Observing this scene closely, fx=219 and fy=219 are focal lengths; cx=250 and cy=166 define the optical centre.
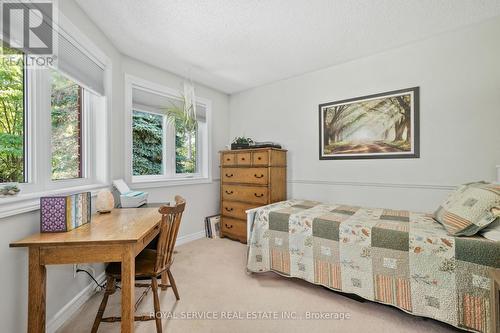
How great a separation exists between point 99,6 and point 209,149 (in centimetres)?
220

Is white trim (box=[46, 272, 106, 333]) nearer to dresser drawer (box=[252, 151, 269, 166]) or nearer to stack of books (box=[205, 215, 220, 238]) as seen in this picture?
stack of books (box=[205, 215, 220, 238])

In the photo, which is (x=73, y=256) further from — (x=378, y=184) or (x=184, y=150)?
(x=378, y=184)

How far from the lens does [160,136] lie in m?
3.11

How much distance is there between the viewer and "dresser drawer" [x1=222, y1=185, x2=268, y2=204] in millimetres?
3000

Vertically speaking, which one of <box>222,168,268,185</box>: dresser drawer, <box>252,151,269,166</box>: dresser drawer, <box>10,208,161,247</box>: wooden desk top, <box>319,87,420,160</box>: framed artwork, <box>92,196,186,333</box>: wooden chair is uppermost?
<box>319,87,420,160</box>: framed artwork

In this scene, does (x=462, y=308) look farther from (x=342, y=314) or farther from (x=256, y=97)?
(x=256, y=97)

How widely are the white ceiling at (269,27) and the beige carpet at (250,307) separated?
8.05 feet

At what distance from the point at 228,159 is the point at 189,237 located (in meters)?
1.31

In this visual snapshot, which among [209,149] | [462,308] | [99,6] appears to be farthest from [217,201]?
[462,308]

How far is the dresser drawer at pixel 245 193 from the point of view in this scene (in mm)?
3000

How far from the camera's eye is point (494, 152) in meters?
2.00

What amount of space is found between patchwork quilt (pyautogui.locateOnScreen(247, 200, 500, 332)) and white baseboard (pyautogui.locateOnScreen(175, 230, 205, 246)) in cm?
133

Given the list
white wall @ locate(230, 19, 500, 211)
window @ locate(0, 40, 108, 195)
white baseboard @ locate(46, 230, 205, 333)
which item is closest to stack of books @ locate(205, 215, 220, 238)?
white wall @ locate(230, 19, 500, 211)

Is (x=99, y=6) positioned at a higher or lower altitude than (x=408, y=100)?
higher
